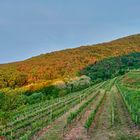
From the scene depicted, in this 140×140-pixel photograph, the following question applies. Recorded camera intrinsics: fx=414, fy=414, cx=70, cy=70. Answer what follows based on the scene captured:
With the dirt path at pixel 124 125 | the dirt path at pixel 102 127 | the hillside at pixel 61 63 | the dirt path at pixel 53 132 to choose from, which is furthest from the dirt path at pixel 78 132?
the hillside at pixel 61 63

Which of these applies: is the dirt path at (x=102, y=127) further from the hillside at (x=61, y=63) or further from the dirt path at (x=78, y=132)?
the hillside at (x=61, y=63)

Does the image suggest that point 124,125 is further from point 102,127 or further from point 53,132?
point 53,132

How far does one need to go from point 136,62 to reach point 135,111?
79.6 meters

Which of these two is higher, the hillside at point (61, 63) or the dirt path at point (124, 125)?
the hillside at point (61, 63)

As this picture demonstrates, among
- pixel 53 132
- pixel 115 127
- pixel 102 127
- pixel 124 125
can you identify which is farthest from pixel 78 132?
pixel 124 125

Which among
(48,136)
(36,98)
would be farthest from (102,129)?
(36,98)

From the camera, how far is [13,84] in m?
97.4

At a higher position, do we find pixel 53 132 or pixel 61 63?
pixel 61 63

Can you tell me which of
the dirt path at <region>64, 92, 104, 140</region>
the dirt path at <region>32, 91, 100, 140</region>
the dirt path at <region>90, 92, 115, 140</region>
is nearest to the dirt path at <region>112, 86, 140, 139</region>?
the dirt path at <region>90, 92, 115, 140</region>

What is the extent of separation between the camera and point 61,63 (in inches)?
5148

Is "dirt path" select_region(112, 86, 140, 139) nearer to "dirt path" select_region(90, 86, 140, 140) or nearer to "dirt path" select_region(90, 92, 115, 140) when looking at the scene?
"dirt path" select_region(90, 86, 140, 140)

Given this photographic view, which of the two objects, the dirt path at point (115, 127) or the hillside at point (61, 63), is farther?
the hillside at point (61, 63)

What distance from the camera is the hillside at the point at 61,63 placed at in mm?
109688

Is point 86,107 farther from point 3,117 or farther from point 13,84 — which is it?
point 13,84
